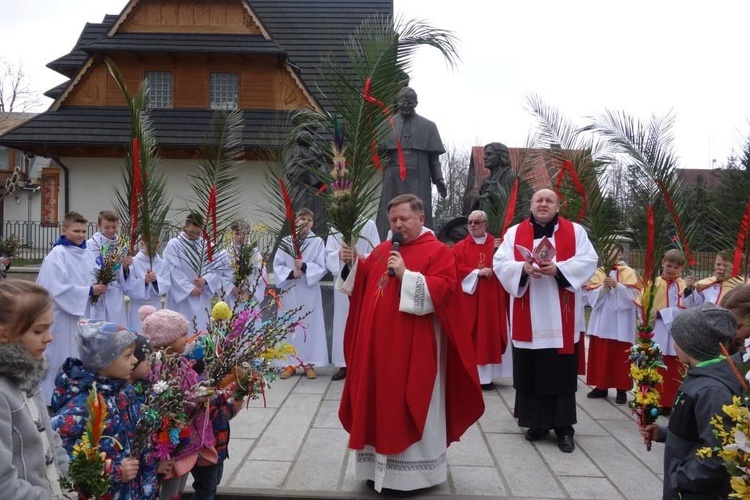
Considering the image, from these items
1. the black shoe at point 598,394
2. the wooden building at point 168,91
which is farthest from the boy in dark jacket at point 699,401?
the wooden building at point 168,91

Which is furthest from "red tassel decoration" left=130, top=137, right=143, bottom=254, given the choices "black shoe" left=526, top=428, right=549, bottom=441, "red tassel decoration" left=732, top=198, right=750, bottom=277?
"red tassel decoration" left=732, top=198, right=750, bottom=277

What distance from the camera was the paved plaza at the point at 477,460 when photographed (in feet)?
14.6

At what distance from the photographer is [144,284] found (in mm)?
7664

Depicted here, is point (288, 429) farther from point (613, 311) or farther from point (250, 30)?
point (250, 30)

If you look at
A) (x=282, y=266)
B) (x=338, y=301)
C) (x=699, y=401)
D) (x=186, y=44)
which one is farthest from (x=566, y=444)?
(x=186, y=44)

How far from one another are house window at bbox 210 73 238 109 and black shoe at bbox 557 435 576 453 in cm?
Answer: 1843

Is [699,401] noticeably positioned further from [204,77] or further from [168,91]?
[168,91]

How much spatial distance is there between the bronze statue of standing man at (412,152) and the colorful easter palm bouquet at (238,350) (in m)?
5.84

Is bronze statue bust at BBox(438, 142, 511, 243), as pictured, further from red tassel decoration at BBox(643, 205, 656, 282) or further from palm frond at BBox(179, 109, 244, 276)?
red tassel decoration at BBox(643, 205, 656, 282)

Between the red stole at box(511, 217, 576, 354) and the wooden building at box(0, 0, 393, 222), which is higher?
the wooden building at box(0, 0, 393, 222)

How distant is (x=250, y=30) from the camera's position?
2138 cm

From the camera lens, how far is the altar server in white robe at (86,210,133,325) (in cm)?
714

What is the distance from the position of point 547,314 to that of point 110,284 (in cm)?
463

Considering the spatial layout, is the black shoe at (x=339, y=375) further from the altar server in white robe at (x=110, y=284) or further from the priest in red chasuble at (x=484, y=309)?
the altar server in white robe at (x=110, y=284)
